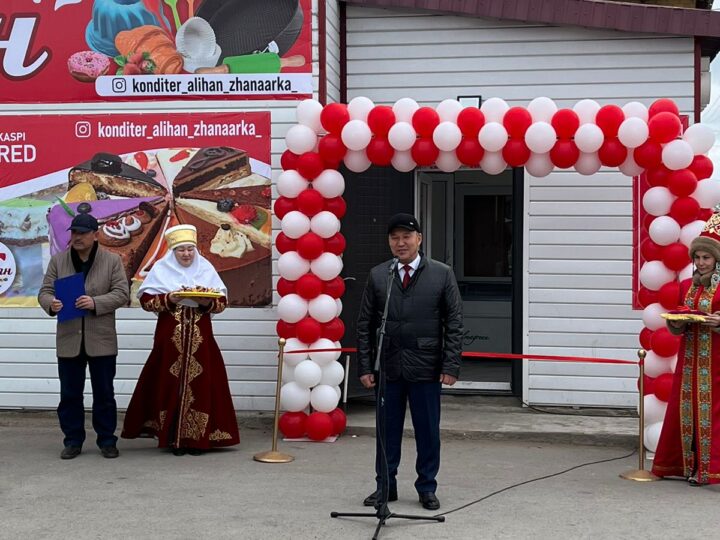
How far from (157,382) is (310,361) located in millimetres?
1251

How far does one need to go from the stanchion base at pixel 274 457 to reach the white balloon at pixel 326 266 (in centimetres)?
148

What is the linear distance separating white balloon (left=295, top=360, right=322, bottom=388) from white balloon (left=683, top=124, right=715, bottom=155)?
3.41 meters

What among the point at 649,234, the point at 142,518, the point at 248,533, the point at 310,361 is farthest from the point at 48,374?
the point at 649,234

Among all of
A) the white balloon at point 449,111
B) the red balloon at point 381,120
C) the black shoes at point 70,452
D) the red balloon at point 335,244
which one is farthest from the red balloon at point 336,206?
the black shoes at point 70,452

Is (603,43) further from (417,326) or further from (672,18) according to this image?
(417,326)

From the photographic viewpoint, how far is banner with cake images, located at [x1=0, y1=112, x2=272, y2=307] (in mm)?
9445

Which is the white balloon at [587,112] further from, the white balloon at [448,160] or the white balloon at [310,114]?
the white balloon at [310,114]

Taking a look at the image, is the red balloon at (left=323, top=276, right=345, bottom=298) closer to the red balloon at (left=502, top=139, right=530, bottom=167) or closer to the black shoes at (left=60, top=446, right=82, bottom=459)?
the red balloon at (left=502, top=139, right=530, bottom=167)

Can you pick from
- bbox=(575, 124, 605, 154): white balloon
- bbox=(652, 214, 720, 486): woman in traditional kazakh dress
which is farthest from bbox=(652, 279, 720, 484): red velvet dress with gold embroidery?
bbox=(575, 124, 605, 154): white balloon

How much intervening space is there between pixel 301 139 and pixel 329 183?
0.42 metres

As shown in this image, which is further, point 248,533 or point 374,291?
point 374,291

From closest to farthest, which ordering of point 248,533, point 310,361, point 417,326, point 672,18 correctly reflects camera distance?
point 248,533 → point 417,326 → point 310,361 → point 672,18

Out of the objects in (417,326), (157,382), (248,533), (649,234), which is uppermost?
(649,234)

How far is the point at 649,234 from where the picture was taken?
7.94 metres
